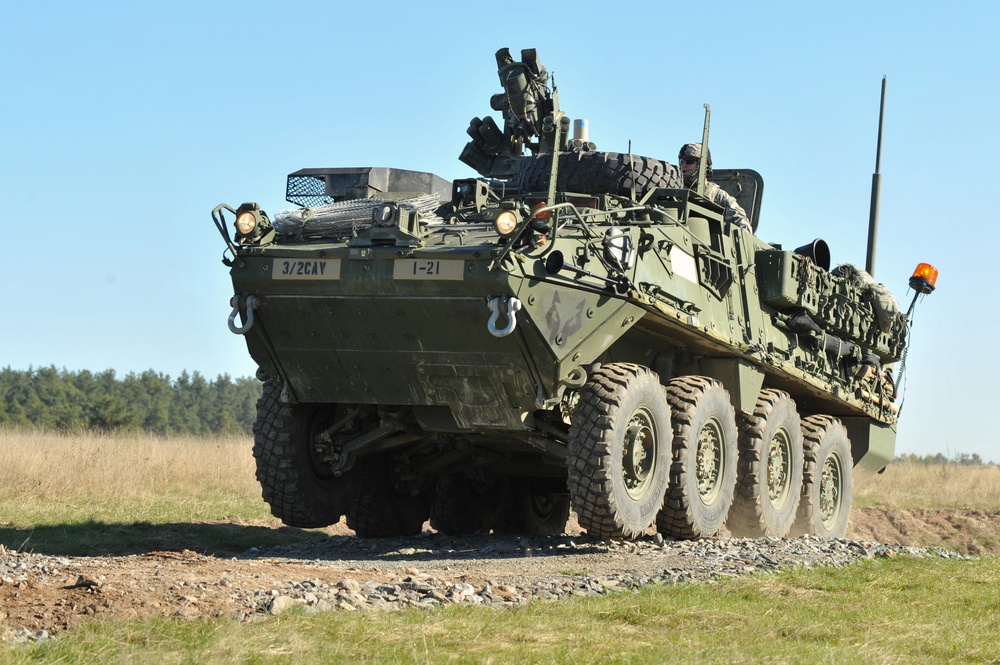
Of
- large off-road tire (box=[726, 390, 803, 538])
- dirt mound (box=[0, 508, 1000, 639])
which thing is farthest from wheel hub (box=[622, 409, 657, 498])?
large off-road tire (box=[726, 390, 803, 538])

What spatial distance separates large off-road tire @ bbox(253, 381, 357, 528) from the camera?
11.3m

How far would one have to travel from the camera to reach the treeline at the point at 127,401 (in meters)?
44.8

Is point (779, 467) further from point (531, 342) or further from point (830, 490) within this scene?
point (531, 342)

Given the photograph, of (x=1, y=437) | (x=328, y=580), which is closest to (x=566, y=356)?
(x=328, y=580)

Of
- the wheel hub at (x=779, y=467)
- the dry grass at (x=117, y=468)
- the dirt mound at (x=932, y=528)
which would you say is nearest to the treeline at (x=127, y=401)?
the dry grass at (x=117, y=468)

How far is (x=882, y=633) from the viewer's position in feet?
23.3

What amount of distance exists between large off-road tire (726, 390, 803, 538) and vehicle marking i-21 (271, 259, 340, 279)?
14.8 ft

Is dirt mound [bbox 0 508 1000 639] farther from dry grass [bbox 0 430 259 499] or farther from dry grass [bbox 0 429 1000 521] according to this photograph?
dry grass [bbox 0 430 259 499]

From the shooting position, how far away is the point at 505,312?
30.9ft

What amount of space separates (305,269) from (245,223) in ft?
2.21

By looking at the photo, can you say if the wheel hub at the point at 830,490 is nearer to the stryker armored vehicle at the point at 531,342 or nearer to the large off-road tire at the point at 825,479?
the large off-road tire at the point at 825,479

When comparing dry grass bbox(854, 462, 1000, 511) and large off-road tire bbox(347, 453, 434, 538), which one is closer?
large off-road tire bbox(347, 453, 434, 538)

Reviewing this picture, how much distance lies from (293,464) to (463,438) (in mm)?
1417

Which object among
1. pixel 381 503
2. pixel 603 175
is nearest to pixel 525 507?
pixel 381 503
